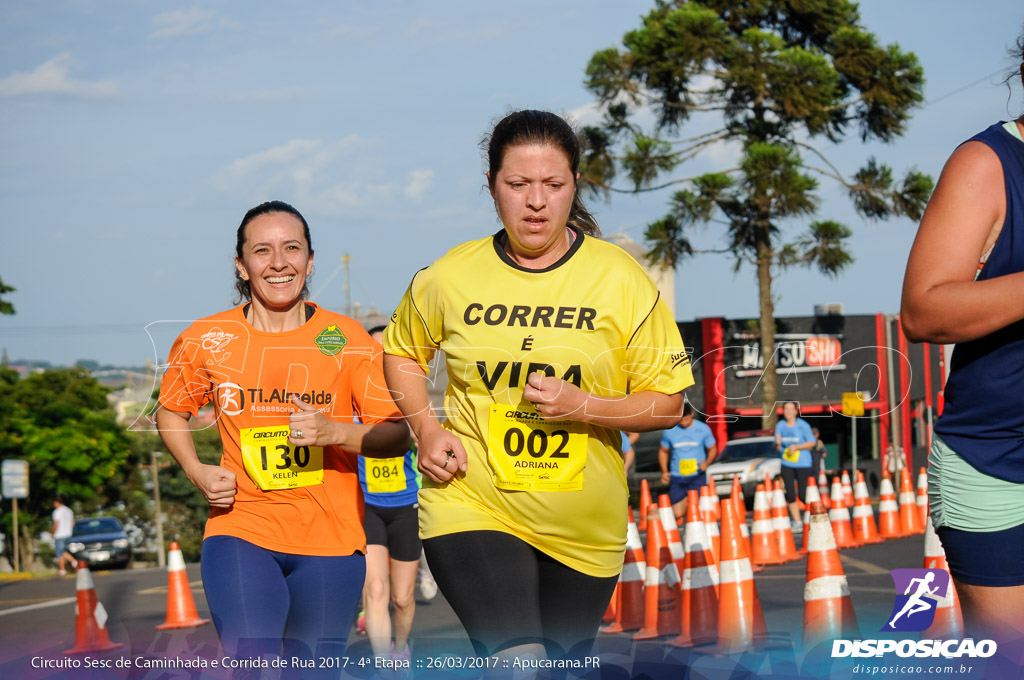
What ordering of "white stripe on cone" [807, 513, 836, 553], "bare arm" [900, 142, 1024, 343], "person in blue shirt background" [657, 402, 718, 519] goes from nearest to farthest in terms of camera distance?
"bare arm" [900, 142, 1024, 343]
"white stripe on cone" [807, 513, 836, 553]
"person in blue shirt background" [657, 402, 718, 519]

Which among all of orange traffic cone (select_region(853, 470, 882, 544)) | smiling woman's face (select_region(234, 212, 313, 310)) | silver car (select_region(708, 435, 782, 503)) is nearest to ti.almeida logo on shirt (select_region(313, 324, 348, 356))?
smiling woman's face (select_region(234, 212, 313, 310))

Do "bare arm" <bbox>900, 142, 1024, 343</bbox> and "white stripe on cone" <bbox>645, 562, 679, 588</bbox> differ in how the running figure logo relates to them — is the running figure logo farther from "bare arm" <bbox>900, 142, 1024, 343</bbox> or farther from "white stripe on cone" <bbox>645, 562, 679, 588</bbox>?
"white stripe on cone" <bbox>645, 562, 679, 588</bbox>

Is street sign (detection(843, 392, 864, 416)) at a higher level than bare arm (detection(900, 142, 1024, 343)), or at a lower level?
lower

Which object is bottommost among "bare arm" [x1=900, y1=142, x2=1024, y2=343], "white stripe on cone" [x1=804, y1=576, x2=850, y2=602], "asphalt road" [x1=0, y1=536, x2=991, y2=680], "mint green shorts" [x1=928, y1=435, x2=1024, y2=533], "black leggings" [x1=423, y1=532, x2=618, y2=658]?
"asphalt road" [x1=0, y1=536, x2=991, y2=680]

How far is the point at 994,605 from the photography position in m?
2.47

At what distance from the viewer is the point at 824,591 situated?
521cm

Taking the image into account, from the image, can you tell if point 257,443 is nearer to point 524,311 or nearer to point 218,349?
point 218,349

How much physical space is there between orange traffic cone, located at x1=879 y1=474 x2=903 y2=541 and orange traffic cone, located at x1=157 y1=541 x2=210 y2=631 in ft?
26.4

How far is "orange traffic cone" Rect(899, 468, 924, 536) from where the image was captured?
13664mm

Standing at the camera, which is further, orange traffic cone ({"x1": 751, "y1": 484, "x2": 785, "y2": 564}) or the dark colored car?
the dark colored car

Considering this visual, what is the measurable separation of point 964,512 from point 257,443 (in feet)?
8.05

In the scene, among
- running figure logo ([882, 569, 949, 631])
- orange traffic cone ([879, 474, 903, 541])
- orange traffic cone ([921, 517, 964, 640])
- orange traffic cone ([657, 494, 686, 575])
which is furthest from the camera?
orange traffic cone ([879, 474, 903, 541])

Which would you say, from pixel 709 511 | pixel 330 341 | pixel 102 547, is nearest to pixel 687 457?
pixel 709 511

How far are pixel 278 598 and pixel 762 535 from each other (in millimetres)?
8162
